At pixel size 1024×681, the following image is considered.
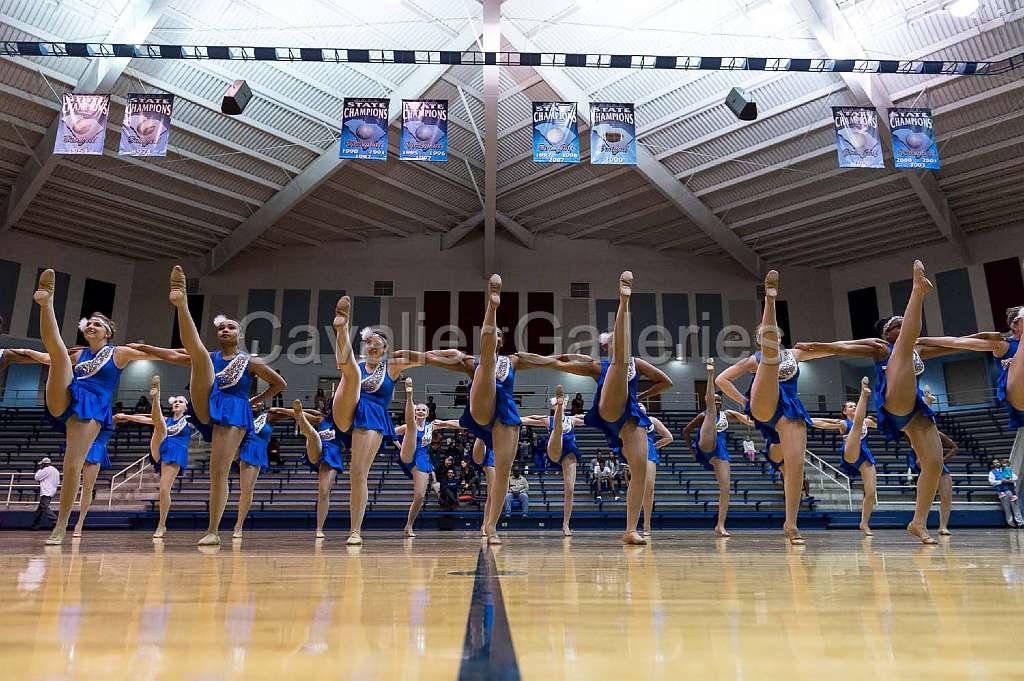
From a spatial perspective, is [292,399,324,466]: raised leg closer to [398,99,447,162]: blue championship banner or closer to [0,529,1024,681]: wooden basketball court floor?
[0,529,1024,681]: wooden basketball court floor

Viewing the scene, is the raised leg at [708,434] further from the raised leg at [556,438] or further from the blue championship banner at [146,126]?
the blue championship banner at [146,126]

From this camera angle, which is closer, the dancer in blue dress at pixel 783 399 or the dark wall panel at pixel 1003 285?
the dancer in blue dress at pixel 783 399

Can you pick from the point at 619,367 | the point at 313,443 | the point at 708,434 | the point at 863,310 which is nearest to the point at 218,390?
the point at 619,367

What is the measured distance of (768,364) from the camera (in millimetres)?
4137

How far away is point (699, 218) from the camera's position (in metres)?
19.0

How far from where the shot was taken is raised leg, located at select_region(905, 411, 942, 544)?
14.3 feet

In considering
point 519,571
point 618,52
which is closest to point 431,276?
point 618,52

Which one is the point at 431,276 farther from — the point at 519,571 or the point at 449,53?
the point at 519,571

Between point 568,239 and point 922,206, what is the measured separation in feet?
33.8

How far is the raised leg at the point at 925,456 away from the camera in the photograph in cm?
435

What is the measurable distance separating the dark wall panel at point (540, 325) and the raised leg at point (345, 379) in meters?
18.0

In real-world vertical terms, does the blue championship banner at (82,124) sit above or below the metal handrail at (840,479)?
above

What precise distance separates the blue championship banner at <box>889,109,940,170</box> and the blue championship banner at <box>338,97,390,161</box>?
9220 mm

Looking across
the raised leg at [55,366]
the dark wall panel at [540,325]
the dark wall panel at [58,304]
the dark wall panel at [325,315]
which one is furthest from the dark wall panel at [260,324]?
the raised leg at [55,366]
